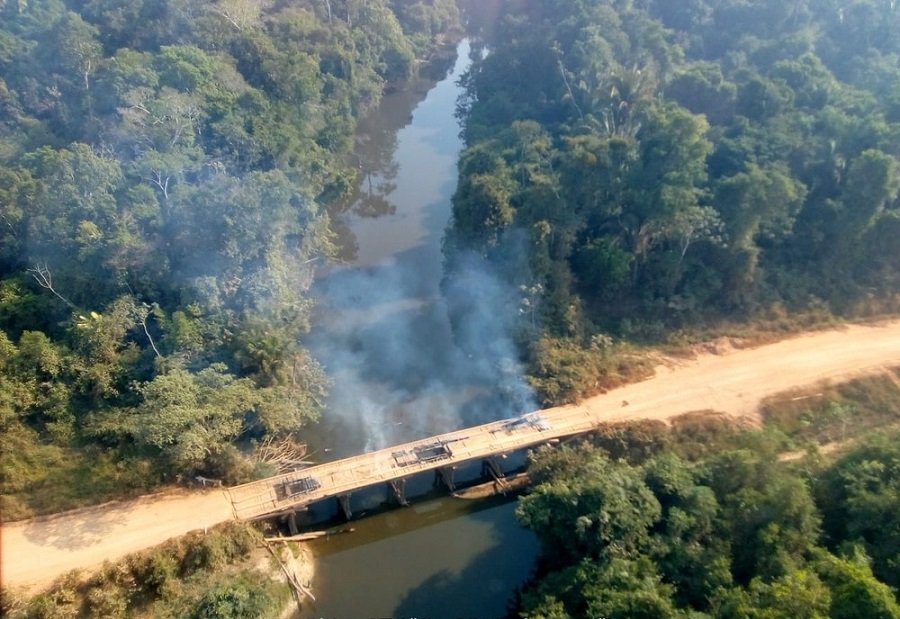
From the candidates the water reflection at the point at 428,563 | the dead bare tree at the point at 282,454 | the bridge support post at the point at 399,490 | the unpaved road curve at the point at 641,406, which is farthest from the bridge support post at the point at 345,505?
the unpaved road curve at the point at 641,406

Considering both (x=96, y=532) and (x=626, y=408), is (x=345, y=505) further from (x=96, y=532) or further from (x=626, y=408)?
(x=626, y=408)

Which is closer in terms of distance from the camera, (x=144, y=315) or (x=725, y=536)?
(x=725, y=536)

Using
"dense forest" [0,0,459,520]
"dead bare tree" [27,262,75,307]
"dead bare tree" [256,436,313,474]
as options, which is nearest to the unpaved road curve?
"dense forest" [0,0,459,520]

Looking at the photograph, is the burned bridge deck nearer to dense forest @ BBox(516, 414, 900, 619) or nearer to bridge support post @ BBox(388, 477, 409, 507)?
bridge support post @ BBox(388, 477, 409, 507)

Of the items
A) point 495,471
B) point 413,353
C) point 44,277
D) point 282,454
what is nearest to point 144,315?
point 44,277

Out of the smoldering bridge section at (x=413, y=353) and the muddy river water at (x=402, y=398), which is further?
the smoldering bridge section at (x=413, y=353)

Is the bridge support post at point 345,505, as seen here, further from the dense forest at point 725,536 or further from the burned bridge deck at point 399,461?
the dense forest at point 725,536
